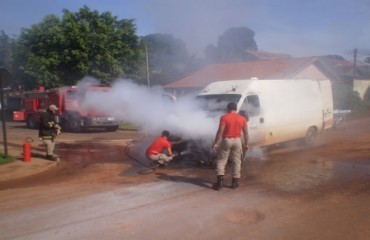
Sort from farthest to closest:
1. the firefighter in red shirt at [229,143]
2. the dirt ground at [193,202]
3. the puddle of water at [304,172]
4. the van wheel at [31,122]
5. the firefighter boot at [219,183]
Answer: the van wheel at [31,122], the puddle of water at [304,172], the firefighter in red shirt at [229,143], the firefighter boot at [219,183], the dirt ground at [193,202]

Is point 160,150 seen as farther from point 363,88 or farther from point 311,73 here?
point 363,88

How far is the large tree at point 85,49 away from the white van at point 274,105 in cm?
1430

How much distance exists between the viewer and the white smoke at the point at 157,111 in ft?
33.4

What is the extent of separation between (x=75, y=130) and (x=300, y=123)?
12536mm

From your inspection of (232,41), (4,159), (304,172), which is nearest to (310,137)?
(304,172)

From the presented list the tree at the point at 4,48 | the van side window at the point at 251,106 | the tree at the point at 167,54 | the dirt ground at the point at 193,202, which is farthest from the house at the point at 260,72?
the tree at the point at 4,48

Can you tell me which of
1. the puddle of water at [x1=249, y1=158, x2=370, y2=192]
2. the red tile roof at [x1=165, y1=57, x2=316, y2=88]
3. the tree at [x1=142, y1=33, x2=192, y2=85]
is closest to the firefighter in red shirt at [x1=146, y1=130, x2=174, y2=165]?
the puddle of water at [x1=249, y1=158, x2=370, y2=192]

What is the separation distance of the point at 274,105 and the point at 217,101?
71.5 inches

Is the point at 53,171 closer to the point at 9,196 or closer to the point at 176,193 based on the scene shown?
the point at 9,196

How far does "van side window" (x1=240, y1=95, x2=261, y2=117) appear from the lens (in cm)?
1052

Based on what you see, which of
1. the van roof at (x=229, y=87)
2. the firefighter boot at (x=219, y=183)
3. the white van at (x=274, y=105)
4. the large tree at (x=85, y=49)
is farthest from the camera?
the large tree at (x=85, y=49)

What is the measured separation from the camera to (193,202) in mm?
6633

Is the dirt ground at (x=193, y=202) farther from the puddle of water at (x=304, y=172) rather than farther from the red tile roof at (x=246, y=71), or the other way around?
the red tile roof at (x=246, y=71)

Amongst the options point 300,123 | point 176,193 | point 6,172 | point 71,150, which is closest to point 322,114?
point 300,123
